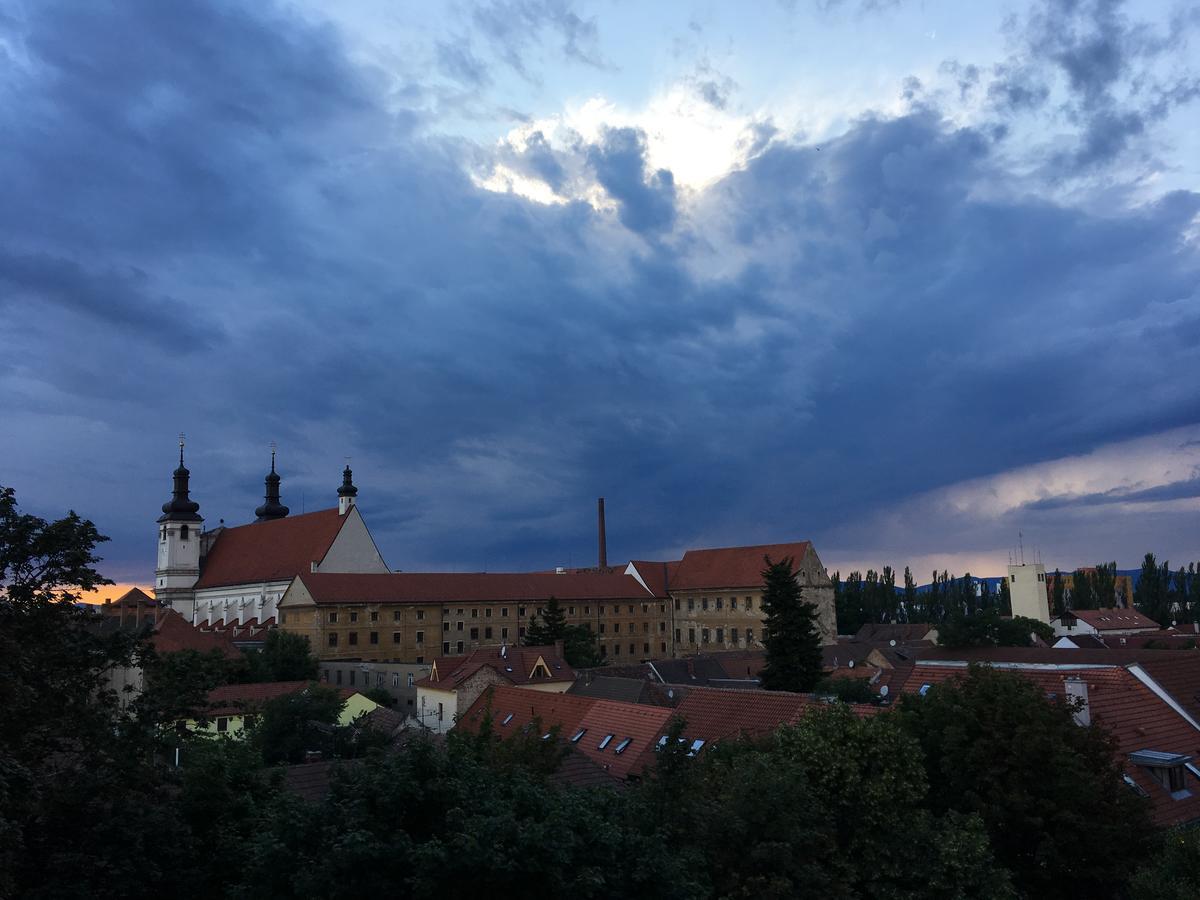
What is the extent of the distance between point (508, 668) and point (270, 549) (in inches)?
2100

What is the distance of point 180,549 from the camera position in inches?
4395

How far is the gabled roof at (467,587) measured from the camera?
86.4 m

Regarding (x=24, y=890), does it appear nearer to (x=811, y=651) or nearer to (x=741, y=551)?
(x=811, y=651)

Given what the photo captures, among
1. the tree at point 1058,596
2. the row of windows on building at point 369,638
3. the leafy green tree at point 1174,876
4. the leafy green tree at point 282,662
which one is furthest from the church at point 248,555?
the tree at point 1058,596

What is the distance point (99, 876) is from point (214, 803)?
2.91 metres

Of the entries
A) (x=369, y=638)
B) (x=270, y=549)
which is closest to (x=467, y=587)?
(x=369, y=638)

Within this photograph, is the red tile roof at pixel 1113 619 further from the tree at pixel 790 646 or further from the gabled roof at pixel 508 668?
the gabled roof at pixel 508 668

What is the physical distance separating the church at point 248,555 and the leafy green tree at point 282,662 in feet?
59.5

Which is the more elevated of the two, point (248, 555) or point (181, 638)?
point (248, 555)

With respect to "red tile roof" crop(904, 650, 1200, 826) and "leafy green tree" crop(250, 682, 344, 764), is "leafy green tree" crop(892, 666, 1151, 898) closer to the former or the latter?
"red tile roof" crop(904, 650, 1200, 826)

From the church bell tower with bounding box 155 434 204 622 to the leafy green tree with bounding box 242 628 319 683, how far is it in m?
42.5

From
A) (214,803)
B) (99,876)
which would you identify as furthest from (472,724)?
(99,876)

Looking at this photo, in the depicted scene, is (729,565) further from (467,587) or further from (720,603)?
(467,587)

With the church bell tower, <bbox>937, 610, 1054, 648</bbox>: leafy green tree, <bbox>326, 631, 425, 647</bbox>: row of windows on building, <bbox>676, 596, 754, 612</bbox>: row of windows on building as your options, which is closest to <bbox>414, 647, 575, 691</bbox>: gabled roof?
<bbox>326, 631, 425, 647</bbox>: row of windows on building
